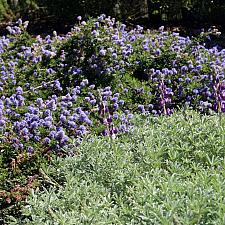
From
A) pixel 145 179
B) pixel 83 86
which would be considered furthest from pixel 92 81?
pixel 145 179

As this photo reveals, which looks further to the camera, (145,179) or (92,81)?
(92,81)

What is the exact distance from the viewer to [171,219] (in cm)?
190

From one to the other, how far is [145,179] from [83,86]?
2.41 meters

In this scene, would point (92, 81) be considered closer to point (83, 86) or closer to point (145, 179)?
point (83, 86)

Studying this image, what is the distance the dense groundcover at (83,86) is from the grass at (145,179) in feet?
2.53

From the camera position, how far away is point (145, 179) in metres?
2.29

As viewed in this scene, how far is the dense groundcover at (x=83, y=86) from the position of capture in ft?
12.5

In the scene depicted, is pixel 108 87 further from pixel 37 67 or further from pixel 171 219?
pixel 171 219

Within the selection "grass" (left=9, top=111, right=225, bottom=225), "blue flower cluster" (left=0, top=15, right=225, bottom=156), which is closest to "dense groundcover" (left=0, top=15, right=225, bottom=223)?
"blue flower cluster" (left=0, top=15, right=225, bottom=156)

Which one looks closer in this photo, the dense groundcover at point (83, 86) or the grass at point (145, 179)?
the grass at point (145, 179)

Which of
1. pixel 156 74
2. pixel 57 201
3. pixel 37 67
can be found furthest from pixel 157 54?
pixel 57 201

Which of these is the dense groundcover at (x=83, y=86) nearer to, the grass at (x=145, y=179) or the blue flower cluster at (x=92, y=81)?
the blue flower cluster at (x=92, y=81)

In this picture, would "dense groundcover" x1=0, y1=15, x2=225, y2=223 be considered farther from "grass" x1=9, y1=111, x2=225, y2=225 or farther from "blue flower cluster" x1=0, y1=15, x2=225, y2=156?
"grass" x1=9, y1=111, x2=225, y2=225

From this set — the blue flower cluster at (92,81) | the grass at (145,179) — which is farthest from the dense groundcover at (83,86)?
the grass at (145,179)
